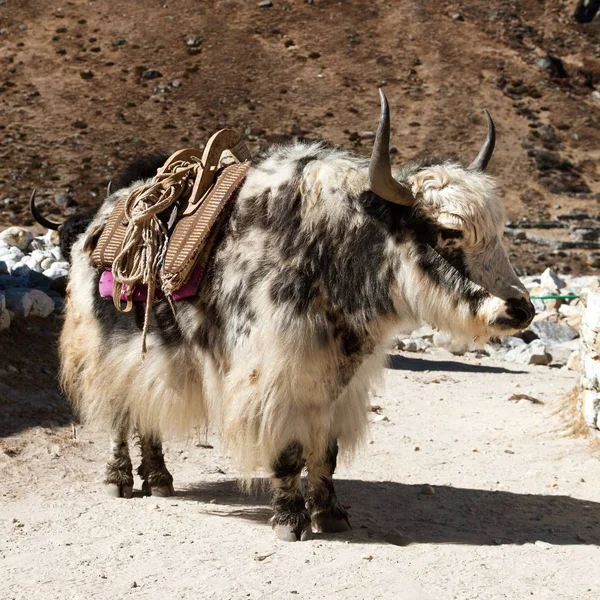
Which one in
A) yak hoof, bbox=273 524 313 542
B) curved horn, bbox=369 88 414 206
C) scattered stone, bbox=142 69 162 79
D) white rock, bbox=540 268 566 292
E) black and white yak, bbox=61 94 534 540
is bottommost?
white rock, bbox=540 268 566 292

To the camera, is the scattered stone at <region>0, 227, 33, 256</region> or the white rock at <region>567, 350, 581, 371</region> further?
the scattered stone at <region>0, 227, 33, 256</region>

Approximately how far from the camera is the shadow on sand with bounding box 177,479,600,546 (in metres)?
4.11

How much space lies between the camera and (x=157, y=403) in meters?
4.32

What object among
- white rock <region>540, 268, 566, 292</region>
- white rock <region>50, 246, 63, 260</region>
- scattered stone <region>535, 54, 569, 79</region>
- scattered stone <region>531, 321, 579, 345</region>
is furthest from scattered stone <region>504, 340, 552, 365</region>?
scattered stone <region>535, 54, 569, 79</region>

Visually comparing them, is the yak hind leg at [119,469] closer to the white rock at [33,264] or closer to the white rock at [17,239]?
the white rock at [33,264]

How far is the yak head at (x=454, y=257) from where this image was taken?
359 cm

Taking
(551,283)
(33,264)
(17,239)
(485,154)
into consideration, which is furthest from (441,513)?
(551,283)

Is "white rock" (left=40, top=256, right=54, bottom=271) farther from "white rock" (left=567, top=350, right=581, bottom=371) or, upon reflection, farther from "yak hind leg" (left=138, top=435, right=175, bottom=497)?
"white rock" (left=567, top=350, right=581, bottom=371)

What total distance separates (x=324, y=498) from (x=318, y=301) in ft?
2.94

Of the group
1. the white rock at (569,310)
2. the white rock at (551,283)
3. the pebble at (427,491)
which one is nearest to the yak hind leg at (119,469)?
the pebble at (427,491)

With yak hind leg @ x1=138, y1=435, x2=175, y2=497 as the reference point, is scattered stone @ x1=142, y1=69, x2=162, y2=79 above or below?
above

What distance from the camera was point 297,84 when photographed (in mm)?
35562

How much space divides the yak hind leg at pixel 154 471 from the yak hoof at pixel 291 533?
0.96 m

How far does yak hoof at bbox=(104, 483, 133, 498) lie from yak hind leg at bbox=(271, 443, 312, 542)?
1020mm
